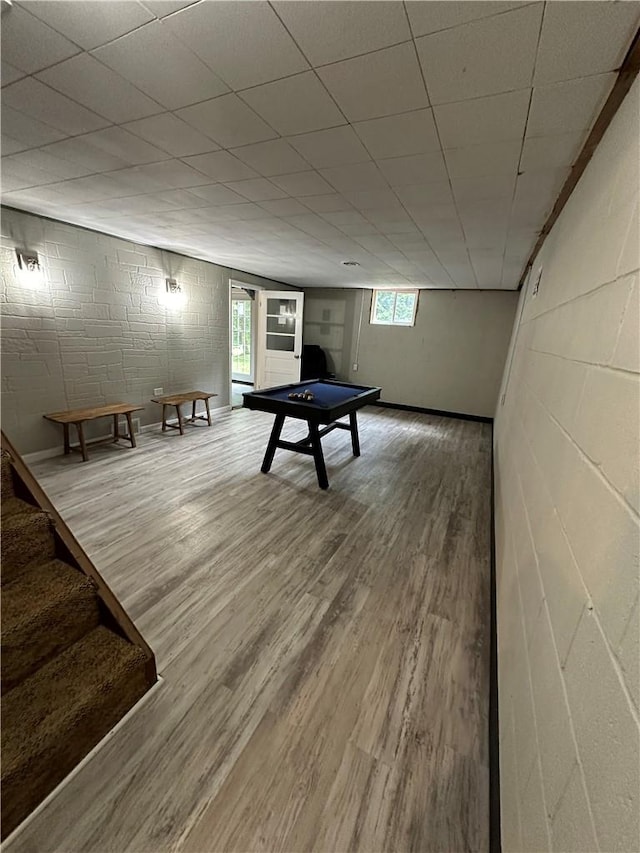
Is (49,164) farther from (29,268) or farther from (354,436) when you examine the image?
(354,436)

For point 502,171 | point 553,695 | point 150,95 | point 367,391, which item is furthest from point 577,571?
point 367,391

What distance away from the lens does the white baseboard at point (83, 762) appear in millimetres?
994

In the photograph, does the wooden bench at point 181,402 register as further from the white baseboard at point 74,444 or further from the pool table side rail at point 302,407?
the pool table side rail at point 302,407

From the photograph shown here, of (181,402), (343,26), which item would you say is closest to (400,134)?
(343,26)

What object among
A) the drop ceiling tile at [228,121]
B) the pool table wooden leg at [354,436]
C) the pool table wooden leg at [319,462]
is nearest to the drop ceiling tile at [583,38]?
the drop ceiling tile at [228,121]

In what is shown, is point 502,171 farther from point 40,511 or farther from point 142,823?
point 142,823

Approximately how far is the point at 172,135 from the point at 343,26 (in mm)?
1066

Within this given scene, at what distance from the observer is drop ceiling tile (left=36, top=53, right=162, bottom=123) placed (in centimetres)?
127

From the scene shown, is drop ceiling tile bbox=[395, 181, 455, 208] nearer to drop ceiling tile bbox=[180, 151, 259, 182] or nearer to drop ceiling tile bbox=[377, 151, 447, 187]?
drop ceiling tile bbox=[377, 151, 447, 187]

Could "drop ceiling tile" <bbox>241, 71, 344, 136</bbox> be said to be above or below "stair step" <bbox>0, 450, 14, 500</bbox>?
above

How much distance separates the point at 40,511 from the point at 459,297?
6358 millimetres

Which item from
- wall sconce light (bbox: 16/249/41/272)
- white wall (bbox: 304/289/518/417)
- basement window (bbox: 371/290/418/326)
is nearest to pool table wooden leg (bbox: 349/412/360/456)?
white wall (bbox: 304/289/518/417)

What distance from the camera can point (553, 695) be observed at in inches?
30.0

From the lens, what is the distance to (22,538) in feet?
4.43
